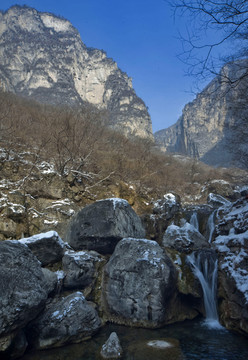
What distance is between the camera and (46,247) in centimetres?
762

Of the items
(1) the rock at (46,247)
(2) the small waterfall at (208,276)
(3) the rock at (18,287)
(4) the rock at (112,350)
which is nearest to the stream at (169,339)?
(4) the rock at (112,350)

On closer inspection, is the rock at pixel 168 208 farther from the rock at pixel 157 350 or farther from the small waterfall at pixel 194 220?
the rock at pixel 157 350

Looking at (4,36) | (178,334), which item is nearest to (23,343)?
(178,334)

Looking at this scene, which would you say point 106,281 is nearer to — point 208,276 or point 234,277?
point 208,276

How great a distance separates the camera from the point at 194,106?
127 meters

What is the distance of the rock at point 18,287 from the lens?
457cm

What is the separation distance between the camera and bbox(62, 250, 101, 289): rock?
23.9 ft

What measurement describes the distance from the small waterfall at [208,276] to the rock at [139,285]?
113cm

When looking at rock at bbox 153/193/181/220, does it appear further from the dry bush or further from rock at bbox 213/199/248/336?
rock at bbox 213/199/248/336

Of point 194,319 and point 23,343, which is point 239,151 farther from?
point 23,343

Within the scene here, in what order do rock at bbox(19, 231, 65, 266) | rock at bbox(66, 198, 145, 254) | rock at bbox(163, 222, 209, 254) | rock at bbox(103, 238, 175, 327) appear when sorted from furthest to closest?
rock at bbox(163, 222, 209, 254)
rock at bbox(66, 198, 145, 254)
rock at bbox(19, 231, 65, 266)
rock at bbox(103, 238, 175, 327)

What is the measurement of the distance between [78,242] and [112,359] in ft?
14.9

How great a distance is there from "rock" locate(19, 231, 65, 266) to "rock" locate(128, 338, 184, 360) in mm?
3828

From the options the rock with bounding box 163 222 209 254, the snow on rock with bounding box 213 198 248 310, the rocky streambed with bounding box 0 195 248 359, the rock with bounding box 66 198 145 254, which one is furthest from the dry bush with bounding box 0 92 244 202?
the snow on rock with bounding box 213 198 248 310
